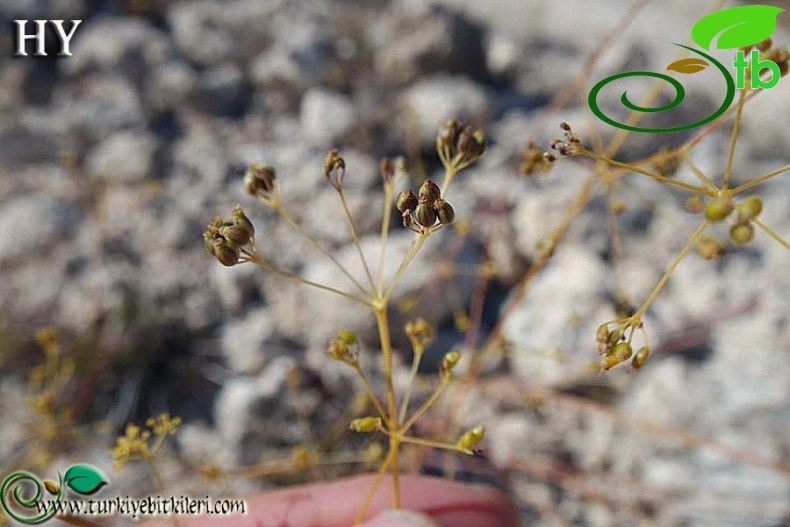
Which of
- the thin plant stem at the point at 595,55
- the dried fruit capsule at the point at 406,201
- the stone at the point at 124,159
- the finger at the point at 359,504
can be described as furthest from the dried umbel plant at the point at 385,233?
the stone at the point at 124,159

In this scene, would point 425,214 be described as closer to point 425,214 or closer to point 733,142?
point 425,214

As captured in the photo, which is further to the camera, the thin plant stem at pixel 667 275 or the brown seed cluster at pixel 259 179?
the brown seed cluster at pixel 259 179

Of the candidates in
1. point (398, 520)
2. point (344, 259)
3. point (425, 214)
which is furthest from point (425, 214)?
point (344, 259)

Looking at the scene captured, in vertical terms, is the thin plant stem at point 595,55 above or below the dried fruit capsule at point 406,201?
above

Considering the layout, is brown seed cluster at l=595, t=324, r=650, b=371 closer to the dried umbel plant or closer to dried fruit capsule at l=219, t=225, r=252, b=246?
the dried umbel plant

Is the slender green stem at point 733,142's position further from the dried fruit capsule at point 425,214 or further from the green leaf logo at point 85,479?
the green leaf logo at point 85,479

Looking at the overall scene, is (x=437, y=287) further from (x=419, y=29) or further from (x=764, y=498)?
(x=419, y=29)

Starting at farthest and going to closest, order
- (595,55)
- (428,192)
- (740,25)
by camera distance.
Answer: (595,55) → (740,25) → (428,192)
